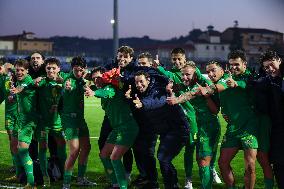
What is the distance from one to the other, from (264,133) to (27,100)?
3.91 metres

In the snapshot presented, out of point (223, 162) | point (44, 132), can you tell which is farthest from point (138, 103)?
point (44, 132)

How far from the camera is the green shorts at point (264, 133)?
676cm

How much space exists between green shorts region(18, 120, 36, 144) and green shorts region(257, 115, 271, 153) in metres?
3.71

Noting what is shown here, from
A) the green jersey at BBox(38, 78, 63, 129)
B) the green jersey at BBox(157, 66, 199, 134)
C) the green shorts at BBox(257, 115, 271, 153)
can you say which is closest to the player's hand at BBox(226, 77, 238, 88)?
the green shorts at BBox(257, 115, 271, 153)

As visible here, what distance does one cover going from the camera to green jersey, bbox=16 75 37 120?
822cm

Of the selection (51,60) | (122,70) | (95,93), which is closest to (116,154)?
(95,93)

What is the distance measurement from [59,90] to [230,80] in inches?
128

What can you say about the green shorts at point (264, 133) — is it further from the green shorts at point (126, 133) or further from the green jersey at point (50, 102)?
the green jersey at point (50, 102)

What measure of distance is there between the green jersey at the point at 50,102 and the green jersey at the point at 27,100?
0.23m

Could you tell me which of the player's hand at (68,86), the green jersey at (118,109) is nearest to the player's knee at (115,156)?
the green jersey at (118,109)

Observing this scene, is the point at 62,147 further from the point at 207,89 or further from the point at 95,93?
the point at 207,89

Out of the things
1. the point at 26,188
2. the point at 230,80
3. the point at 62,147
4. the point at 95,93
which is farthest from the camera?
the point at 62,147

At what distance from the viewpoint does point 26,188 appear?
814cm

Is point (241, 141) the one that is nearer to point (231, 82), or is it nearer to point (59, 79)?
point (231, 82)
